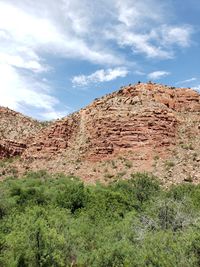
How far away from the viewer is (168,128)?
5241 centimetres

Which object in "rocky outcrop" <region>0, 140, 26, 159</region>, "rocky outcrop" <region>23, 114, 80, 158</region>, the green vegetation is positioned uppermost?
"rocky outcrop" <region>23, 114, 80, 158</region>

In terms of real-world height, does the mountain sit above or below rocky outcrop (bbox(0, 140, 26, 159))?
above

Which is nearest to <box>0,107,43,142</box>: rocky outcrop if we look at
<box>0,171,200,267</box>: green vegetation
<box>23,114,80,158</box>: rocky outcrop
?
<box>23,114,80,158</box>: rocky outcrop

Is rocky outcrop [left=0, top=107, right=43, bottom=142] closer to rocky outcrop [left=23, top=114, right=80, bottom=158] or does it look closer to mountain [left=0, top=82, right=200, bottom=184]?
mountain [left=0, top=82, right=200, bottom=184]

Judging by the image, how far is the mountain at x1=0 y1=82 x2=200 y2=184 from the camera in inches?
1880

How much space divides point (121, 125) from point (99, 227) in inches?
1023

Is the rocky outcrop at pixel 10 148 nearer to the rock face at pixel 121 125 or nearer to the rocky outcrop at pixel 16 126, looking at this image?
the rocky outcrop at pixel 16 126

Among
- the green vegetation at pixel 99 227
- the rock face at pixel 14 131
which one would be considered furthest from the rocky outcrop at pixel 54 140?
the green vegetation at pixel 99 227

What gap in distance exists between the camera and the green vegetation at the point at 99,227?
1841 cm

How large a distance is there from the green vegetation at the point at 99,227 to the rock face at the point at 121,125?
8.07 metres

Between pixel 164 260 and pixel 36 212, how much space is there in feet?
36.0

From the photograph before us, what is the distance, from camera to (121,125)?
53.1 metres

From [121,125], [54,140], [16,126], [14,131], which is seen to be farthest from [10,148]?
[121,125]

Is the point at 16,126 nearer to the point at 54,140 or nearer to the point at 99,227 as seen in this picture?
the point at 54,140
